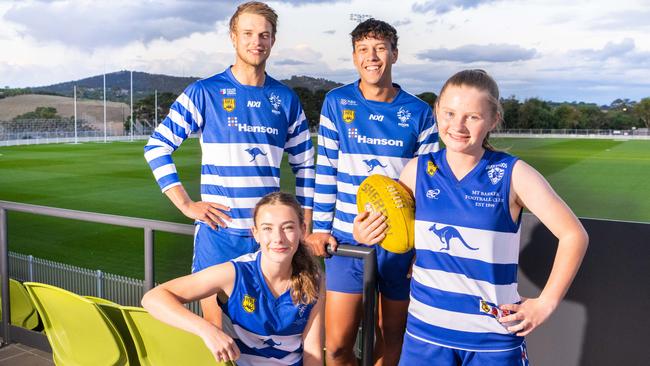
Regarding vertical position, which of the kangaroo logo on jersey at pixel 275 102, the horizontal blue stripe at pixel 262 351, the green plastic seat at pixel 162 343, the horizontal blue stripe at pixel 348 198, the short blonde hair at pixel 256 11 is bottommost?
the horizontal blue stripe at pixel 262 351

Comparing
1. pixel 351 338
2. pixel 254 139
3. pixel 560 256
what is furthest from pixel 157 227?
pixel 560 256

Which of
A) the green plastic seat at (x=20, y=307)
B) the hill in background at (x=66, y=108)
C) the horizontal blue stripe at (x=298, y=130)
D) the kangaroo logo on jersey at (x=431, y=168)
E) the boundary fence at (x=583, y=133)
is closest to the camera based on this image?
the kangaroo logo on jersey at (x=431, y=168)

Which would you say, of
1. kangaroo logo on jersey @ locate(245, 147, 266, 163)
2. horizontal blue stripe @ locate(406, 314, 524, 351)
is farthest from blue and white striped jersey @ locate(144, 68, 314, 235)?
horizontal blue stripe @ locate(406, 314, 524, 351)

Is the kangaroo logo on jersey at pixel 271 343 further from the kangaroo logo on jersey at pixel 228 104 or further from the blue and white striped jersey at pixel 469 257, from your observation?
the kangaroo logo on jersey at pixel 228 104

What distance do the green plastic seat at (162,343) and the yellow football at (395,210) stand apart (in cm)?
64

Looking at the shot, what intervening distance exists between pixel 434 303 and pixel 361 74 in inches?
48.9

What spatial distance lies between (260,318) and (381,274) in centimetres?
70

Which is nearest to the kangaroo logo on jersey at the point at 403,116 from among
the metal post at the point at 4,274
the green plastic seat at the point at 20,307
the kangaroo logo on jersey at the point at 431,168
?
the kangaroo logo on jersey at the point at 431,168

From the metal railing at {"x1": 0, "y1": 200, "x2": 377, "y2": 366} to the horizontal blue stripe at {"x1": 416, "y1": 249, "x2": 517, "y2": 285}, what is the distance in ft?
0.92

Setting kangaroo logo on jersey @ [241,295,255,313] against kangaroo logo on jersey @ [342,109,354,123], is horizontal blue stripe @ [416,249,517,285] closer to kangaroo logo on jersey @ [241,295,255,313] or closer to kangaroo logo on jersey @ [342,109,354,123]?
kangaroo logo on jersey @ [241,295,255,313]

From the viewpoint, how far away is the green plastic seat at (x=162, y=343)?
1759 mm

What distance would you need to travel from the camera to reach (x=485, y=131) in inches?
69.7

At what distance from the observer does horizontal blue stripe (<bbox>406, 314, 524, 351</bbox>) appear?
Result: 174 cm

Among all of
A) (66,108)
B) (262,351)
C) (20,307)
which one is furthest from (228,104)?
(66,108)
